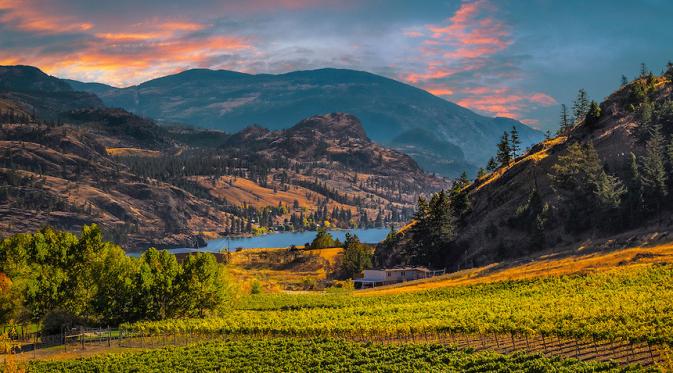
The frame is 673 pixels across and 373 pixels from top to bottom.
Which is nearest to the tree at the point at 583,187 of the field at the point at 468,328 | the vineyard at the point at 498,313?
the field at the point at 468,328

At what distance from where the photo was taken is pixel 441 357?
83750mm

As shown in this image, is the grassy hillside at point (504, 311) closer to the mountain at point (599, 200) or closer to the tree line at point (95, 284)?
the tree line at point (95, 284)

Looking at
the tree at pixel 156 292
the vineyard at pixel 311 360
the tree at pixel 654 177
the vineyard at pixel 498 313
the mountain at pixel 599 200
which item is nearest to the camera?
the vineyard at pixel 311 360

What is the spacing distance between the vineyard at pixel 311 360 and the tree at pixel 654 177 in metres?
105

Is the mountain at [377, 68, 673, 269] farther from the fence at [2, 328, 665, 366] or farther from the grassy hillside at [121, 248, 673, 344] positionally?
the fence at [2, 328, 665, 366]

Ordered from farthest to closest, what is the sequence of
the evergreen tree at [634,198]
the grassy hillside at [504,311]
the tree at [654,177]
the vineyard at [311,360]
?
the evergreen tree at [634,198] < the tree at [654,177] < the grassy hillside at [504,311] < the vineyard at [311,360]

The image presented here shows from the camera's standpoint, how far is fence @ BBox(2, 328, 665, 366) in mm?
74438

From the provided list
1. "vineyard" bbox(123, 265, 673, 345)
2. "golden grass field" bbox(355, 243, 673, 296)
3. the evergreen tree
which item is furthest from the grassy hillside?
the evergreen tree

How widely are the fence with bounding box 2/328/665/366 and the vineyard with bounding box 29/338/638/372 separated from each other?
11.9 feet

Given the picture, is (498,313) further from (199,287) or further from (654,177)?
(654,177)

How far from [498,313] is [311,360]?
1148 inches

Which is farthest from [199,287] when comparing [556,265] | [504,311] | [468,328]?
[556,265]

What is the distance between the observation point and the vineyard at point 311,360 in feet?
251

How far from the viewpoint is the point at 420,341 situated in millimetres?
95562
